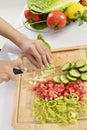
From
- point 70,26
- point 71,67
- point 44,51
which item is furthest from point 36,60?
point 70,26

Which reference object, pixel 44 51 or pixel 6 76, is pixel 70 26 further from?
pixel 6 76

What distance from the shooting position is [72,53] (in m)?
1.07

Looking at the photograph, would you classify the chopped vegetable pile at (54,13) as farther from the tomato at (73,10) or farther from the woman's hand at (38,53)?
the woman's hand at (38,53)

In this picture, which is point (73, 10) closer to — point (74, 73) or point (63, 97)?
point (74, 73)

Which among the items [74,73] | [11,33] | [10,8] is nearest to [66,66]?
[74,73]

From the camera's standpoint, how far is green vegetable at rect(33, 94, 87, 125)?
0.86m

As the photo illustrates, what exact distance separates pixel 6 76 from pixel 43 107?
0.56ft

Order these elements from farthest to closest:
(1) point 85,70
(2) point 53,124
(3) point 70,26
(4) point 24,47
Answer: (3) point 70,26 < (4) point 24,47 < (1) point 85,70 < (2) point 53,124

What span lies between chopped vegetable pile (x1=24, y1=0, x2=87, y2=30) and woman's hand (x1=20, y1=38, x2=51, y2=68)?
146 mm

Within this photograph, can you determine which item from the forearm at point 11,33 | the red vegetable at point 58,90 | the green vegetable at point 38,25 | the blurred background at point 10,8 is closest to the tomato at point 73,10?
the green vegetable at point 38,25

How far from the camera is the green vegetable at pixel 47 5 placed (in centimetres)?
121

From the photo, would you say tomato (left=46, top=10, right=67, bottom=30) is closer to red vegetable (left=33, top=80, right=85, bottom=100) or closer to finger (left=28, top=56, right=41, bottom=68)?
finger (left=28, top=56, right=41, bottom=68)

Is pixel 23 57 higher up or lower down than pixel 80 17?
lower down

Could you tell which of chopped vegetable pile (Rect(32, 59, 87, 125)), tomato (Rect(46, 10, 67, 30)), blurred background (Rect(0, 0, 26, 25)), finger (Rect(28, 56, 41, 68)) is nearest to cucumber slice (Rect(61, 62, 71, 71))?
chopped vegetable pile (Rect(32, 59, 87, 125))
